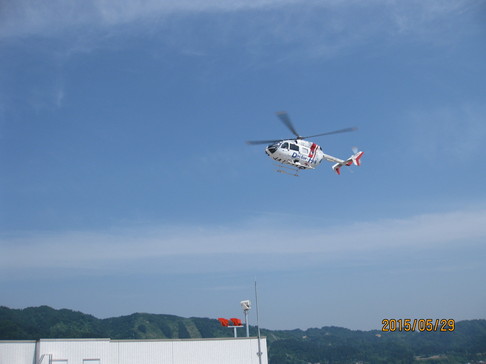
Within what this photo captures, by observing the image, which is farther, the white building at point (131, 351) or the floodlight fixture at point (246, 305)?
the floodlight fixture at point (246, 305)

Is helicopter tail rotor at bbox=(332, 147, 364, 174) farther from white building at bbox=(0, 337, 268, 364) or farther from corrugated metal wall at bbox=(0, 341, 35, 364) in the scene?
corrugated metal wall at bbox=(0, 341, 35, 364)

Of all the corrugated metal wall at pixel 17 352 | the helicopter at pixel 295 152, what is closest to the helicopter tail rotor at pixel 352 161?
the helicopter at pixel 295 152

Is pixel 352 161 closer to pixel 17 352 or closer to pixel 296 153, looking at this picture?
pixel 296 153

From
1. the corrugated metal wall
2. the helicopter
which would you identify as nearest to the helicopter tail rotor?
the helicopter

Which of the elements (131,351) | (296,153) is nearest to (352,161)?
(296,153)

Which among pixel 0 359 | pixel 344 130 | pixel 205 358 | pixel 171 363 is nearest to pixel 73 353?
pixel 0 359

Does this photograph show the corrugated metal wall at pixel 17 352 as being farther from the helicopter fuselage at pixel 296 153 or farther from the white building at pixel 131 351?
the helicopter fuselage at pixel 296 153

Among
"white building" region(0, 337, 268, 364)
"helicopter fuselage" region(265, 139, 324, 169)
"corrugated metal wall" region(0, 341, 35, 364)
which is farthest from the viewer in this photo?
"helicopter fuselage" region(265, 139, 324, 169)
